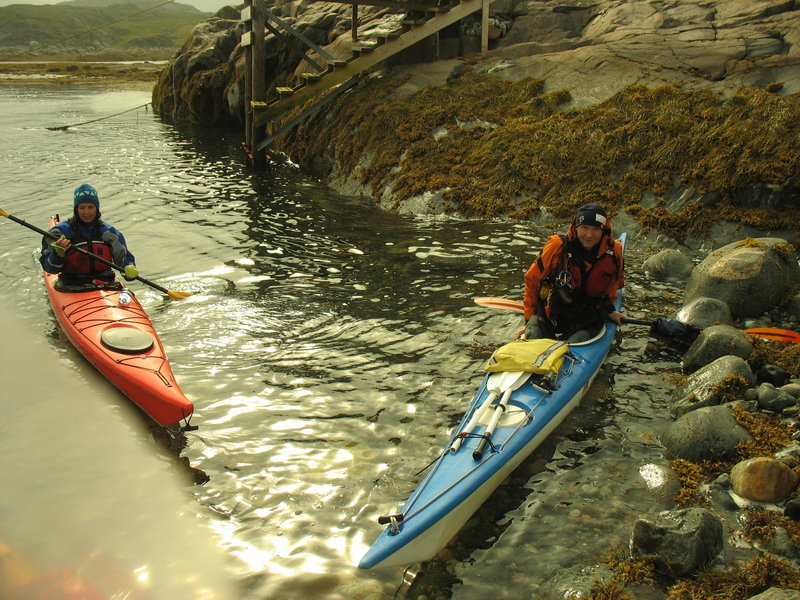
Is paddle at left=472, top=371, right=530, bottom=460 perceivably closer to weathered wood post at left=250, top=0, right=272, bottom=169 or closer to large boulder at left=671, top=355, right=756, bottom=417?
large boulder at left=671, top=355, right=756, bottom=417

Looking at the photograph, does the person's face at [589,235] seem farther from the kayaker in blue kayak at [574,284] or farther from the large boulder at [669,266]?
the large boulder at [669,266]

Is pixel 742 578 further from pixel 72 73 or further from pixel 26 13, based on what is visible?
pixel 26 13

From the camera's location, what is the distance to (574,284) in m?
6.98

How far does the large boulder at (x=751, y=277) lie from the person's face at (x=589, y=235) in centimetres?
233

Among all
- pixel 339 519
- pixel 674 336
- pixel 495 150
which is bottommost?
pixel 339 519

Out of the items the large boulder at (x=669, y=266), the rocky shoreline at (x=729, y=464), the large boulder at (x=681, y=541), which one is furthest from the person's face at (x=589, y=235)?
the large boulder at (x=669, y=266)

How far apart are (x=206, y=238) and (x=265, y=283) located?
3.24 meters

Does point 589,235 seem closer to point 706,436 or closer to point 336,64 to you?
point 706,436

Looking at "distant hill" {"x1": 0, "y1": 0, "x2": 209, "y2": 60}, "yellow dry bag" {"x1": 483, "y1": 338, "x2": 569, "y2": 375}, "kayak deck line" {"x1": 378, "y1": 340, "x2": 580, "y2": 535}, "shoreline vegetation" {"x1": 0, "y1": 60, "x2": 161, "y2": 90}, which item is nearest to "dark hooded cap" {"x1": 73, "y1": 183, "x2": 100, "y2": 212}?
"yellow dry bag" {"x1": 483, "y1": 338, "x2": 569, "y2": 375}

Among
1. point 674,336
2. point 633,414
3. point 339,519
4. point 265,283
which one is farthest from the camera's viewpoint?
point 265,283

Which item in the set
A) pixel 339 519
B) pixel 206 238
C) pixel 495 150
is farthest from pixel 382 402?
pixel 495 150

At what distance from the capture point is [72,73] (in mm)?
65438

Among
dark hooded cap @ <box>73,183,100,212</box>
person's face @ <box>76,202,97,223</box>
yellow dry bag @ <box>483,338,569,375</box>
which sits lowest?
yellow dry bag @ <box>483,338,569,375</box>

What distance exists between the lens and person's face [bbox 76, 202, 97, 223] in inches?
328
